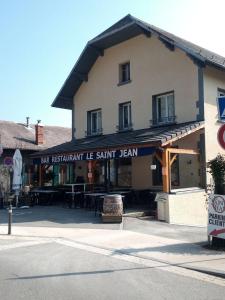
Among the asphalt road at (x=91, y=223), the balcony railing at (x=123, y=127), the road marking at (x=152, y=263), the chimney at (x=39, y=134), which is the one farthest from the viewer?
the chimney at (x=39, y=134)

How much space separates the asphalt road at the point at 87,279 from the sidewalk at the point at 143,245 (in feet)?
1.76

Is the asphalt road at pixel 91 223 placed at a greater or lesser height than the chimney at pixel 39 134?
lesser

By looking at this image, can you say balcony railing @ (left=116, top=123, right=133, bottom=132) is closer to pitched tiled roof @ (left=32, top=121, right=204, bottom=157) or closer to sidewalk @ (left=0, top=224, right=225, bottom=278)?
pitched tiled roof @ (left=32, top=121, right=204, bottom=157)

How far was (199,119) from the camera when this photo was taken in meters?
16.3

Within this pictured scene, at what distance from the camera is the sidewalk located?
7754mm

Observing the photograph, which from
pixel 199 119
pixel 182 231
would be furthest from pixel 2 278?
pixel 199 119

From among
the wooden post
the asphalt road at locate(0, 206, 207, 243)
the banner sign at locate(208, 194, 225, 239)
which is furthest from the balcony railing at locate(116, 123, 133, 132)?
the banner sign at locate(208, 194, 225, 239)

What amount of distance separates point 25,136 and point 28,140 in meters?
0.75

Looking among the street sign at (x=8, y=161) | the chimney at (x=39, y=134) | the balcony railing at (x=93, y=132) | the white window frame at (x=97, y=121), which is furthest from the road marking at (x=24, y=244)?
the chimney at (x=39, y=134)

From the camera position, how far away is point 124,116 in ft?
66.2

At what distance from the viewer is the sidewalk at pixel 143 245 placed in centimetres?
775

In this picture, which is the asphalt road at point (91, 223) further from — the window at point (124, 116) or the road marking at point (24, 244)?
the window at point (124, 116)

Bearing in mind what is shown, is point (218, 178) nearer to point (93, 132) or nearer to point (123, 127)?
point (123, 127)

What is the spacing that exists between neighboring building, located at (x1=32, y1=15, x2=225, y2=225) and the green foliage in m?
4.40
